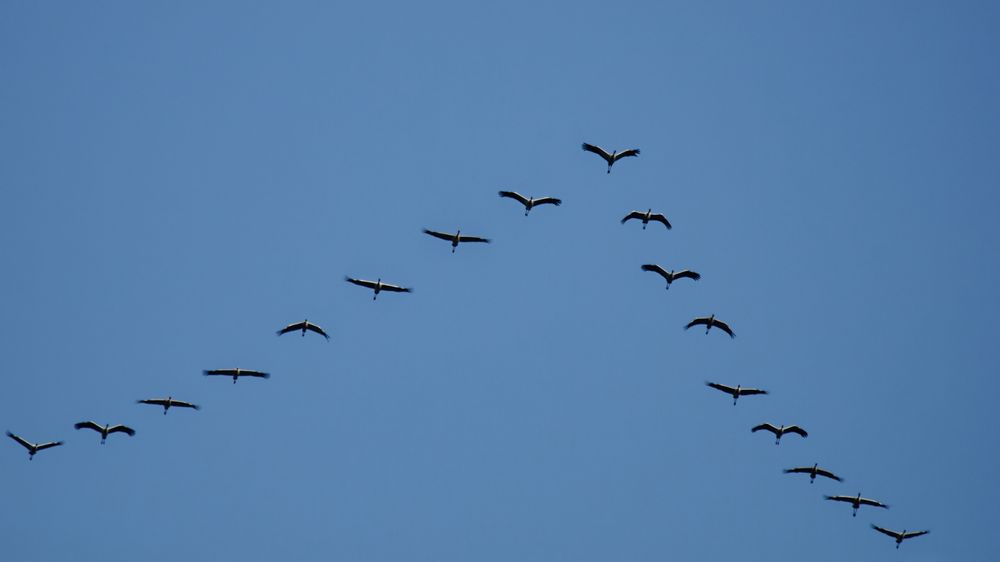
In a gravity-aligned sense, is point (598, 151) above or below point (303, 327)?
above

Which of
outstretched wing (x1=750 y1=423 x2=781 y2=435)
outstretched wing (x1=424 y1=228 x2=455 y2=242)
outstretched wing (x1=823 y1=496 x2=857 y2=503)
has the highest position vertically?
outstretched wing (x1=424 y1=228 x2=455 y2=242)

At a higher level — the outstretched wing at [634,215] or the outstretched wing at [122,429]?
the outstretched wing at [634,215]

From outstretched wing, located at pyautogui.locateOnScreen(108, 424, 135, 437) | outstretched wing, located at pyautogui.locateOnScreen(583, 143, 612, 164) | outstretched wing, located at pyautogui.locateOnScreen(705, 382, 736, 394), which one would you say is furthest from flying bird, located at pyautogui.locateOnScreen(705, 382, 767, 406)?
outstretched wing, located at pyautogui.locateOnScreen(108, 424, 135, 437)

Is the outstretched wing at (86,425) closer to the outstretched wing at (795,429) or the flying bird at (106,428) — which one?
the flying bird at (106,428)

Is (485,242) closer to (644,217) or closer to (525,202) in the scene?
(525,202)

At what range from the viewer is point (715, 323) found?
117m

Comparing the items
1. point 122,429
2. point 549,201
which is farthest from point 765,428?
point 122,429

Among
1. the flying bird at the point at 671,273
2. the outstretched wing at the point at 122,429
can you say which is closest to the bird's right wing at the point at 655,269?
the flying bird at the point at 671,273

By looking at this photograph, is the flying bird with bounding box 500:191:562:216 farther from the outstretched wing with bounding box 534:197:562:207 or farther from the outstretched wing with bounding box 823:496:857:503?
the outstretched wing with bounding box 823:496:857:503

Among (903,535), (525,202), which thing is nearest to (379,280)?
(525,202)

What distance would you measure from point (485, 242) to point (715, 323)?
23.0 m

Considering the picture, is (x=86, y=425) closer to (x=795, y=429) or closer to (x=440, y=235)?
(x=440, y=235)

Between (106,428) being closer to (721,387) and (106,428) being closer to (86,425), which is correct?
(86,425)

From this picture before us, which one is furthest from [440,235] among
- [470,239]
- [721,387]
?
[721,387]
